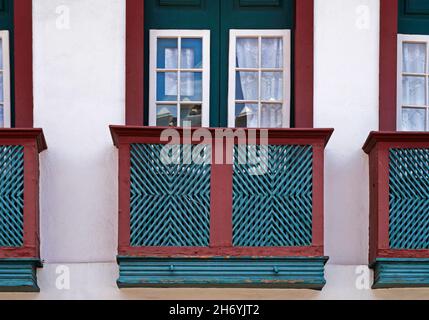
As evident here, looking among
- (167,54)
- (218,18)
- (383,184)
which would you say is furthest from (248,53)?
(383,184)

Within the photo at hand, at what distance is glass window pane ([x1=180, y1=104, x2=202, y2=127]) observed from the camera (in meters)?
17.1

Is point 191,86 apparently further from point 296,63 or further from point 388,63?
point 388,63

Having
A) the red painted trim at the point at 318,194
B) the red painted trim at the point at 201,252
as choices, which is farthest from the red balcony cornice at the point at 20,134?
the red painted trim at the point at 318,194

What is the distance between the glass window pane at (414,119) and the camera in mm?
17203

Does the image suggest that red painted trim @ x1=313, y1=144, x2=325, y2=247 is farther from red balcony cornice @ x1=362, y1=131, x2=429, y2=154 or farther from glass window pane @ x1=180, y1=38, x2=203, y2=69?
glass window pane @ x1=180, y1=38, x2=203, y2=69

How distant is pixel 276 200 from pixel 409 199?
1.38 metres

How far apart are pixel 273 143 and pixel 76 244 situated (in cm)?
235

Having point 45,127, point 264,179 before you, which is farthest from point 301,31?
point 45,127

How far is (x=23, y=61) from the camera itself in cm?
1694

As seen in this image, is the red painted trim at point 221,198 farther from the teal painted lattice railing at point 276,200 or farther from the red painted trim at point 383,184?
the red painted trim at point 383,184

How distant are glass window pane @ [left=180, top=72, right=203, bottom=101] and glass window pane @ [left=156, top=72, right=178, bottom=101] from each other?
8 cm

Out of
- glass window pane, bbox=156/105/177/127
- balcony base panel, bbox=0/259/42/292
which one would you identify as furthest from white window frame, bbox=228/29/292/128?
balcony base panel, bbox=0/259/42/292

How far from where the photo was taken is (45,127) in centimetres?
1675
